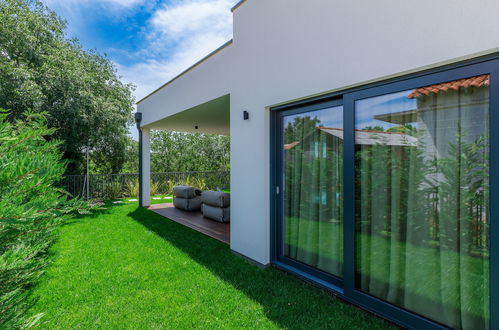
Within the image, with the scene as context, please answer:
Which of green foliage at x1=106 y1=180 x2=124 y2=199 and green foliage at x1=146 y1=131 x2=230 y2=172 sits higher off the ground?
green foliage at x1=146 y1=131 x2=230 y2=172

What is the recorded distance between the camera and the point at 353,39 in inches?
123

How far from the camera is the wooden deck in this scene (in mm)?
A: 6500

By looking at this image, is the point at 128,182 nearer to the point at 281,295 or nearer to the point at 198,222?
the point at 198,222

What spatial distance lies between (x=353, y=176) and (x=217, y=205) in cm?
513

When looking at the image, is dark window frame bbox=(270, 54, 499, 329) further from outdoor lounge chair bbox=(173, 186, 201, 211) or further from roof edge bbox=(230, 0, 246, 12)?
outdoor lounge chair bbox=(173, 186, 201, 211)

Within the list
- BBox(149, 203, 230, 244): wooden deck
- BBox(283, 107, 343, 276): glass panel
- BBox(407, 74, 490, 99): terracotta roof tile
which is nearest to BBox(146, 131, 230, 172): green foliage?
BBox(149, 203, 230, 244): wooden deck

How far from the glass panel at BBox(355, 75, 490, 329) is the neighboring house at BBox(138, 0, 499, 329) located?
1 centimetres

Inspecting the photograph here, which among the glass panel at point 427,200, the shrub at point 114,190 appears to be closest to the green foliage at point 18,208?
the glass panel at point 427,200

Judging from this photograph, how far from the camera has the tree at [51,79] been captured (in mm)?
8312

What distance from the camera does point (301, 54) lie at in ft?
12.2

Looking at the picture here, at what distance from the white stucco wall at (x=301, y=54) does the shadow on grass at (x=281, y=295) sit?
1.27ft

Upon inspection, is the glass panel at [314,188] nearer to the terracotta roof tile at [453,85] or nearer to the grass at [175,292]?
the grass at [175,292]

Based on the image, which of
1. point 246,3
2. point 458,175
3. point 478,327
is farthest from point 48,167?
point 246,3

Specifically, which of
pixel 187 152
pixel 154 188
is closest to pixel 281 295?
pixel 154 188
